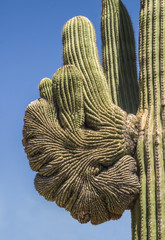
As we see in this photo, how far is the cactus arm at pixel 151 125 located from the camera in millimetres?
5781

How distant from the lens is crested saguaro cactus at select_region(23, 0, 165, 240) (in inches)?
236

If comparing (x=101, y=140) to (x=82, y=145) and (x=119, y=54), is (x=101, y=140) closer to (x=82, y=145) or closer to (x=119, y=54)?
(x=82, y=145)

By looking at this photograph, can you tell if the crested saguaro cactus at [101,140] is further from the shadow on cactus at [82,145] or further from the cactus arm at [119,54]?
the cactus arm at [119,54]

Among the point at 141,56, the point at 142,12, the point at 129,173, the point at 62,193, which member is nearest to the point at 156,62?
the point at 141,56

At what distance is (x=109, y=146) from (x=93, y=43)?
62.5 inches

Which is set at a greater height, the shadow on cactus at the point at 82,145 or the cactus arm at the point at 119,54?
the cactus arm at the point at 119,54

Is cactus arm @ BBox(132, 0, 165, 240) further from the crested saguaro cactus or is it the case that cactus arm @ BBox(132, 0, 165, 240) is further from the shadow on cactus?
the shadow on cactus

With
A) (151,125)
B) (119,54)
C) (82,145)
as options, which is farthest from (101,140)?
(119,54)

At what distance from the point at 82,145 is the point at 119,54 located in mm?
1712

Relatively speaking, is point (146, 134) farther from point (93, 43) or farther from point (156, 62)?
point (93, 43)

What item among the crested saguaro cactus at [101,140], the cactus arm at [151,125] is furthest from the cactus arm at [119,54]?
the cactus arm at [151,125]

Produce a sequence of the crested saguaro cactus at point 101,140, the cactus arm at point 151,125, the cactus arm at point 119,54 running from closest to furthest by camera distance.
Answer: the cactus arm at point 151,125 < the crested saguaro cactus at point 101,140 < the cactus arm at point 119,54

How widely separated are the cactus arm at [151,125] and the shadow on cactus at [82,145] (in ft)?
0.49

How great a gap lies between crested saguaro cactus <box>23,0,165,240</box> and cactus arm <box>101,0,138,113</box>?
422 mm
